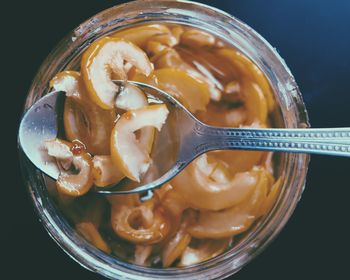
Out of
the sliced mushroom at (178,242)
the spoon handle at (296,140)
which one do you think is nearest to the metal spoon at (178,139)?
the spoon handle at (296,140)

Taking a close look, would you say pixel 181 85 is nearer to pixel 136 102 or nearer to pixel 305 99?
pixel 136 102

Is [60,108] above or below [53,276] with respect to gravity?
above

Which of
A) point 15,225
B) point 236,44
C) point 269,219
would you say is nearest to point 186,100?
point 236,44

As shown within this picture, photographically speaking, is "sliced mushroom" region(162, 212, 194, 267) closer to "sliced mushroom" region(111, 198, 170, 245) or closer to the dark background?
"sliced mushroom" region(111, 198, 170, 245)

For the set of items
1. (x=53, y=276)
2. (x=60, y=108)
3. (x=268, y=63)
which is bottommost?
(x=53, y=276)

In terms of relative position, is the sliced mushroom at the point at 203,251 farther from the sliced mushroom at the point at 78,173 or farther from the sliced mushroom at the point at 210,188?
the sliced mushroom at the point at 78,173

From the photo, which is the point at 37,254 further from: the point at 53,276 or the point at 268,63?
the point at 268,63
